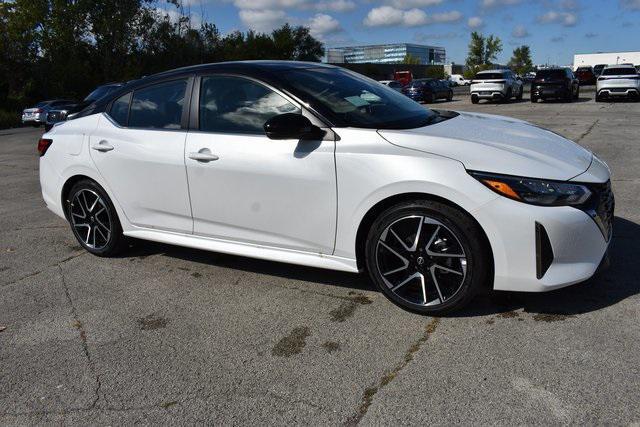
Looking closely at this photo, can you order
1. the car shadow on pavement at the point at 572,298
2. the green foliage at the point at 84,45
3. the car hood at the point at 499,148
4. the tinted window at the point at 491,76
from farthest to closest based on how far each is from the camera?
the green foliage at the point at 84,45 < the tinted window at the point at 491,76 < the car shadow on pavement at the point at 572,298 < the car hood at the point at 499,148

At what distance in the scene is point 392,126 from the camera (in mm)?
3812

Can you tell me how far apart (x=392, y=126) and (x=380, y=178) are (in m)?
0.49

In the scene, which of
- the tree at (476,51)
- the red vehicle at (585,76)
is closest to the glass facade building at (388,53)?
the tree at (476,51)

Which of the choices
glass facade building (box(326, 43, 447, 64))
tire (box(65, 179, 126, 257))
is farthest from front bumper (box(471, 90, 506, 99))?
glass facade building (box(326, 43, 447, 64))

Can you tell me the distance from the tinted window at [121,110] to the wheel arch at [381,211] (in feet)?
7.49

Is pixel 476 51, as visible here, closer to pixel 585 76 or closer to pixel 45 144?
pixel 585 76

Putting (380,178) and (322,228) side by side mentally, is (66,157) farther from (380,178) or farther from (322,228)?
(380,178)

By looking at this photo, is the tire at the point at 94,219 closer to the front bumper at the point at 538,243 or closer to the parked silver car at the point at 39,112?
the front bumper at the point at 538,243

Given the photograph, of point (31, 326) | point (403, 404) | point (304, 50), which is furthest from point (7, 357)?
point (304, 50)

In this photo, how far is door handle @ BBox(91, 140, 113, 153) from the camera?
15.4 ft

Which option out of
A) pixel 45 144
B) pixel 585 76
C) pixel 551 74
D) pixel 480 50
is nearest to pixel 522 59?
pixel 480 50

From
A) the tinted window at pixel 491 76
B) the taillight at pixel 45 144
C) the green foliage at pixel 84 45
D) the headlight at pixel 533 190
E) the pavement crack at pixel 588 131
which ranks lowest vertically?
the pavement crack at pixel 588 131

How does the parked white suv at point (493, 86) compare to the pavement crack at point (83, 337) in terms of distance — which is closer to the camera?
the pavement crack at point (83, 337)

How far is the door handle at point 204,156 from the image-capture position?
13.4 ft
